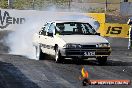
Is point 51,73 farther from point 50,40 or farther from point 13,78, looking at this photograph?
point 50,40

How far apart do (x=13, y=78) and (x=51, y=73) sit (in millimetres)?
1460

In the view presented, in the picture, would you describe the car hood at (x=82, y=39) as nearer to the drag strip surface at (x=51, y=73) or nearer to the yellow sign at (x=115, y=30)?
the drag strip surface at (x=51, y=73)

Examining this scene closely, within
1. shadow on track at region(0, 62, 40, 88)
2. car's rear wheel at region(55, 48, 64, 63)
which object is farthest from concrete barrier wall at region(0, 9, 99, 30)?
shadow on track at region(0, 62, 40, 88)

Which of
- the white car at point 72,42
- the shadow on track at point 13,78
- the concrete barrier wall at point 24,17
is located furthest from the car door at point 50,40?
the concrete barrier wall at point 24,17

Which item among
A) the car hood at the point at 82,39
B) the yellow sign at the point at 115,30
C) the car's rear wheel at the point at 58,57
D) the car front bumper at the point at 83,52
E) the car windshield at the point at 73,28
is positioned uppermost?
the car windshield at the point at 73,28

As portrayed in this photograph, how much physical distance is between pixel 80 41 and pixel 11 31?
10.9 meters

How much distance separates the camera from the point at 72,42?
1530 cm

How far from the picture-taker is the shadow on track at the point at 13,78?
10.7 metres

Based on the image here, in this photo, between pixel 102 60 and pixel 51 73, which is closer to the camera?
pixel 51 73

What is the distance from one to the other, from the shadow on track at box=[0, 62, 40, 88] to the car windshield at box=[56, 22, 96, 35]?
2.69 m

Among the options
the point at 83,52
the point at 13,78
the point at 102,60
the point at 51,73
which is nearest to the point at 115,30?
the point at 102,60

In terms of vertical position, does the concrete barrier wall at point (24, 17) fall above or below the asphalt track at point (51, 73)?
above

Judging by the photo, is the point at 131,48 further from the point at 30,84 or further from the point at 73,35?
A: the point at 30,84

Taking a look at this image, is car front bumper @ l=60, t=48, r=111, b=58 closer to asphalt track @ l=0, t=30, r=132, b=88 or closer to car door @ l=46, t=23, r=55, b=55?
asphalt track @ l=0, t=30, r=132, b=88
